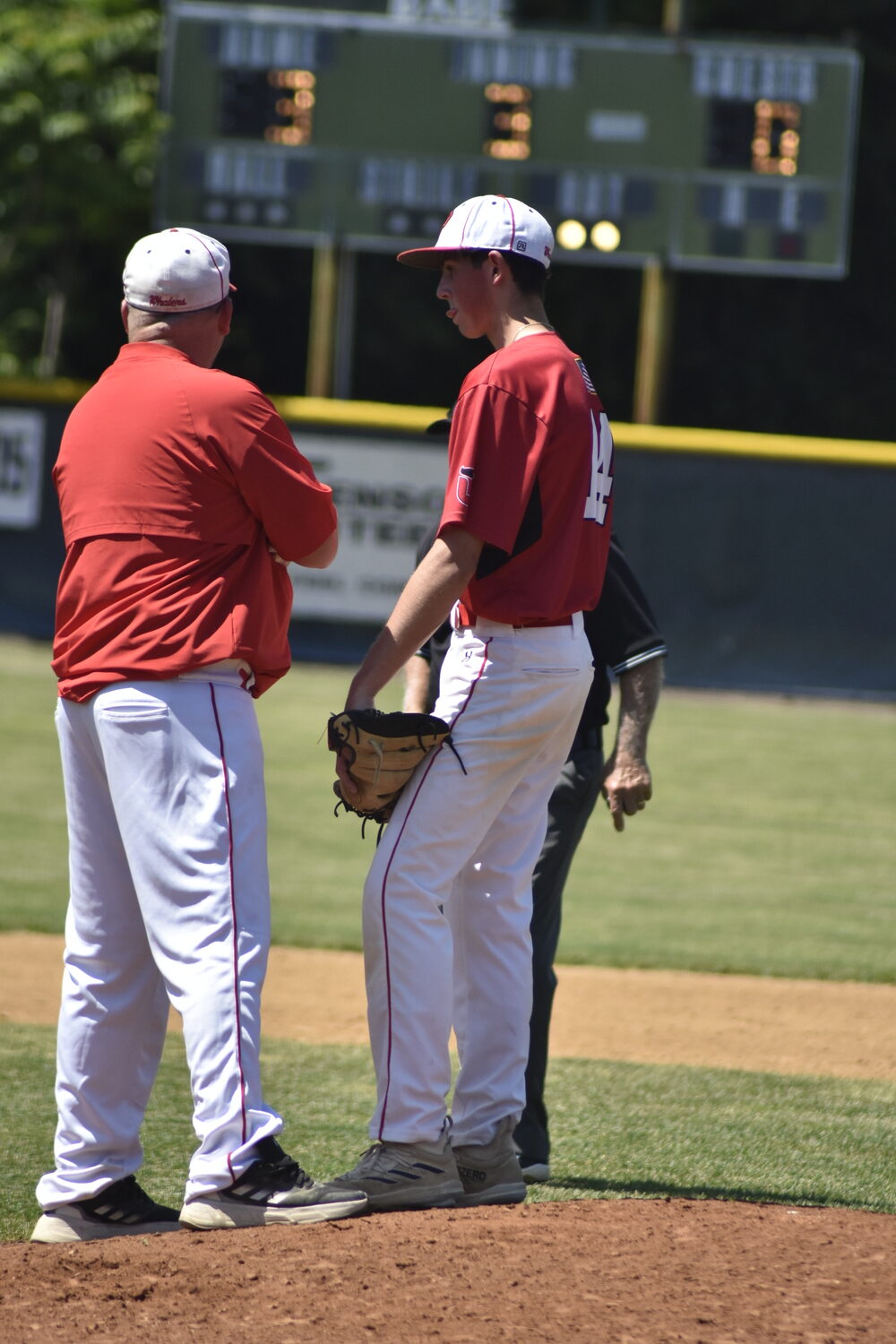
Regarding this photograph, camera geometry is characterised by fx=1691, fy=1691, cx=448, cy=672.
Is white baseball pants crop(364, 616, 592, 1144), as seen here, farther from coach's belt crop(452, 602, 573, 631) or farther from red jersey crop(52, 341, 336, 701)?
red jersey crop(52, 341, 336, 701)

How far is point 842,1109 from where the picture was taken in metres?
4.78

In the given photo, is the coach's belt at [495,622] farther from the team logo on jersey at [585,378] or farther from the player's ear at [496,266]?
the player's ear at [496,266]

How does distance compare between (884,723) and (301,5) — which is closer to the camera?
(884,723)

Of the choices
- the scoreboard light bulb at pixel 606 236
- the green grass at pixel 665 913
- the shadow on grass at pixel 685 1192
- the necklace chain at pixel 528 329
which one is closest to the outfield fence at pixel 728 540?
the green grass at pixel 665 913

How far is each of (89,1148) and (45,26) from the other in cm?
1658

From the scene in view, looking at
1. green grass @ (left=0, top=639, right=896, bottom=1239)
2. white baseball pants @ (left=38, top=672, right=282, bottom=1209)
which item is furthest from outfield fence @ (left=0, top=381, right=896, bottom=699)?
white baseball pants @ (left=38, top=672, right=282, bottom=1209)

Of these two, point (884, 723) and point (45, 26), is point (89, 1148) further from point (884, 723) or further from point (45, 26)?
point (45, 26)

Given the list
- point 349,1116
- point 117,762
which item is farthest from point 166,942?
point 349,1116

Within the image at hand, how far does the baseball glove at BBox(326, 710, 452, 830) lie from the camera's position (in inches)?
129

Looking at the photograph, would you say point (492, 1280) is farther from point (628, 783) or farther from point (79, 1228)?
point (628, 783)

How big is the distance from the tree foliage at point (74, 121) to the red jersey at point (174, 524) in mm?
14246

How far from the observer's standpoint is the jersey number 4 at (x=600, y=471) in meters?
3.46

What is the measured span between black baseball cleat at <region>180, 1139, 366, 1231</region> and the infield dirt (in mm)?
35

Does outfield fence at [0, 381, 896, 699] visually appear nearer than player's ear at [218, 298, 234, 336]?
No
